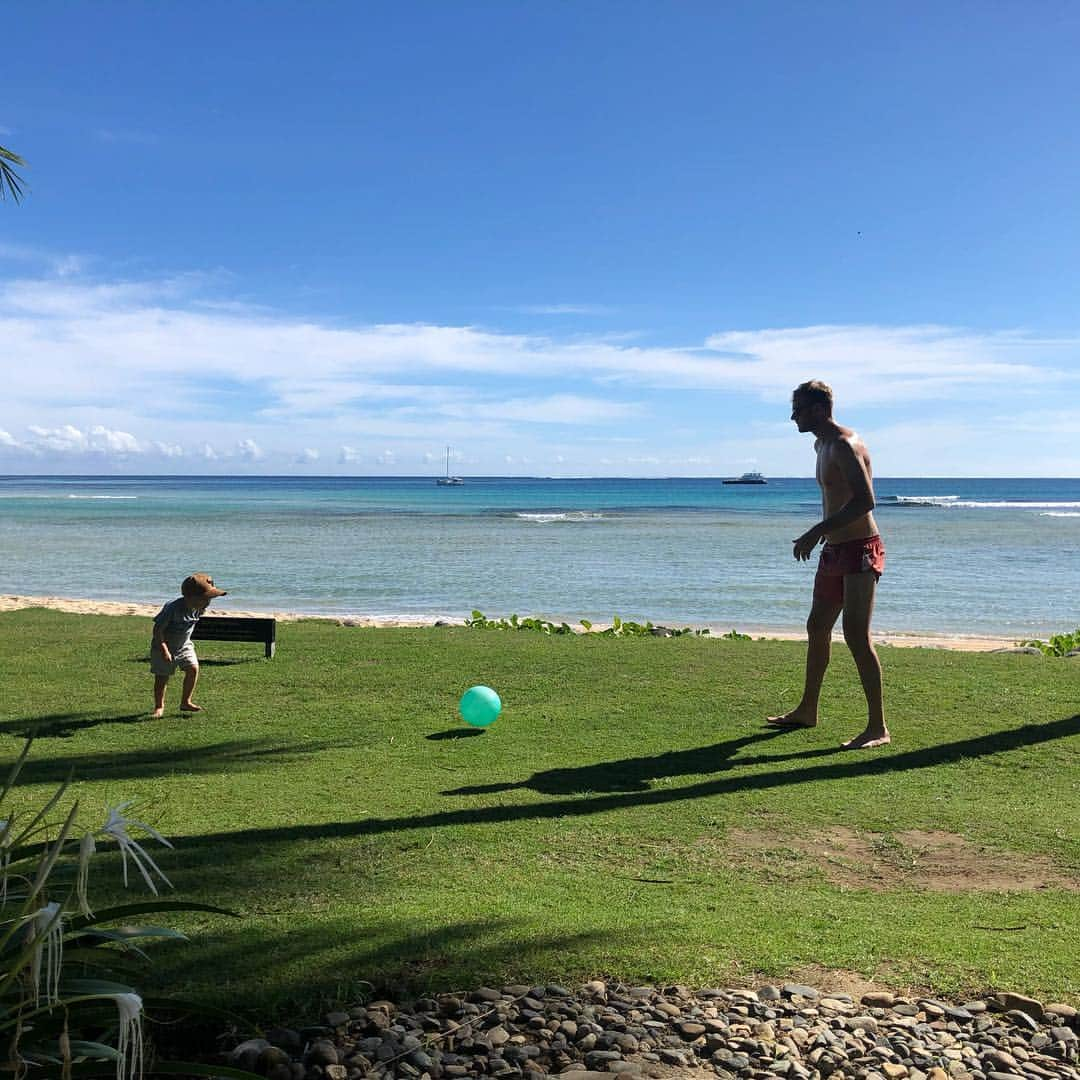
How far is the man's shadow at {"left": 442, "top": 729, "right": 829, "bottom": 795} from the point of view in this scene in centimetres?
615

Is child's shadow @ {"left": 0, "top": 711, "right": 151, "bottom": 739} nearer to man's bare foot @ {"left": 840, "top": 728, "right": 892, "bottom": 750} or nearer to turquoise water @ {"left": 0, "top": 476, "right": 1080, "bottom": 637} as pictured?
man's bare foot @ {"left": 840, "top": 728, "right": 892, "bottom": 750}

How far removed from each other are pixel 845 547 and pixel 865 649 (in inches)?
27.0

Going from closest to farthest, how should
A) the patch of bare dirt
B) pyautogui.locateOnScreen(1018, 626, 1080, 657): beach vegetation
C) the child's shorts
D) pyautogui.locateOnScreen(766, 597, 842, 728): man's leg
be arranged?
the patch of bare dirt → pyautogui.locateOnScreen(766, 597, 842, 728): man's leg → the child's shorts → pyautogui.locateOnScreen(1018, 626, 1080, 657): beach vegetation

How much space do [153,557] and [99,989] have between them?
3380 centimetres

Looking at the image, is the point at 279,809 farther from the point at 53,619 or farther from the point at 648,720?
the point at 53,619

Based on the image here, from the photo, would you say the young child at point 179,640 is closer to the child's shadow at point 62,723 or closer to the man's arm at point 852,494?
the child's shadow at point 62,723

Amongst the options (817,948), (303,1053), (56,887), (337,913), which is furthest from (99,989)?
(817,948)

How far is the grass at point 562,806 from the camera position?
12.2ft

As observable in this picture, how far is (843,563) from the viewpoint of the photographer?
723 cm

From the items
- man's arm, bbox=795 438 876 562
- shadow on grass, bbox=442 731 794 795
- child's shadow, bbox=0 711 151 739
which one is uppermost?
man's arm, bbox=795 438 876 562

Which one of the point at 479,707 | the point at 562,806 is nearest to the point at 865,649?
the point at 562,806

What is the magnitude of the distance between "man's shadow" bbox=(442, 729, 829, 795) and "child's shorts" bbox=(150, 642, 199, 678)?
3.01 metres

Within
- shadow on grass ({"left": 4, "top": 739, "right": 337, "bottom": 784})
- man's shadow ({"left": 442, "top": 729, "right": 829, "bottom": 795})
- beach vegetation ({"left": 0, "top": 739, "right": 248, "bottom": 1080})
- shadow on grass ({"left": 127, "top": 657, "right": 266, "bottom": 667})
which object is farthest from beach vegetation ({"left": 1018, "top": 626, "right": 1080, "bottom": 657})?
beach vegetation ({"left": 0, "top": 739, "right": 248, "bottom": 1080})

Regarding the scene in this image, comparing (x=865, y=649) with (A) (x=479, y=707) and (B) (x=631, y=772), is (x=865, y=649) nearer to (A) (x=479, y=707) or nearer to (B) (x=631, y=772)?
(B) (x=631, y=772)
